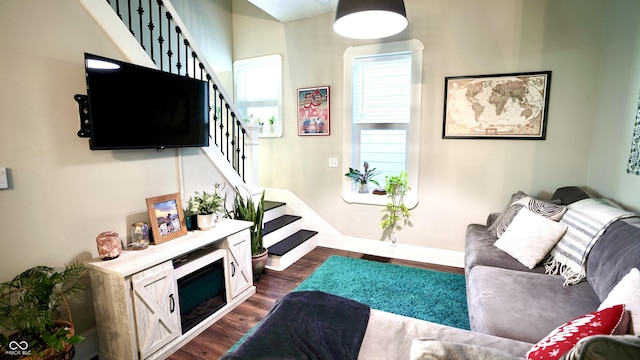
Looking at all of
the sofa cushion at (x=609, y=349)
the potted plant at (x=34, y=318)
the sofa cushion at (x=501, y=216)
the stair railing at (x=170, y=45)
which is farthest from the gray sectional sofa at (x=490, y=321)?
the stair railing at (x=170, y=45)

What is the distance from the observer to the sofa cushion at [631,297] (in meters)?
1.04

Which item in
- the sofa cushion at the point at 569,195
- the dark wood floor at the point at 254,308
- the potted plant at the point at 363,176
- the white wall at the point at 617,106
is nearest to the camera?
the dark wood floor at the point at 254,308

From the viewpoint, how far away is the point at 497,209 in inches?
124

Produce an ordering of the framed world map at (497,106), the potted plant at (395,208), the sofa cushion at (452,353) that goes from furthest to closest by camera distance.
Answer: the potted plant at (395,208), the framed world map at (497,106), the sofa cushion at (452,353)

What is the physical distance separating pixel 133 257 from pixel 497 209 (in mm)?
3234

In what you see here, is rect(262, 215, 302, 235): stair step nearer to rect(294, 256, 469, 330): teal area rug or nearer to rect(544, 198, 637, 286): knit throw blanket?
rect(294, 256, 469, 330): teal area rug

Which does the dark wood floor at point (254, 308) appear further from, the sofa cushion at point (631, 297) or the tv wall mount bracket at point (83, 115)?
the sofa cushion at point (631, 297)

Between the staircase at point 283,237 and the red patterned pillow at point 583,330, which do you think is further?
the staircase at point 283,237

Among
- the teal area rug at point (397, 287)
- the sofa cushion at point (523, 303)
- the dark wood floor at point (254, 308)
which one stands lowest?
the dark wood floor at point (254, 308)

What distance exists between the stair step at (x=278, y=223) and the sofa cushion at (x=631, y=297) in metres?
2.82

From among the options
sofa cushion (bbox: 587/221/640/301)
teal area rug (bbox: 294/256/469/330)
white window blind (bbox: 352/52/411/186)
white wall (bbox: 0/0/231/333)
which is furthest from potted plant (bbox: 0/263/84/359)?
white window blind (bbox: 352/52/411/186)

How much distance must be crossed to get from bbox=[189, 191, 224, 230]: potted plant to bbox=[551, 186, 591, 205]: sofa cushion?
288cm

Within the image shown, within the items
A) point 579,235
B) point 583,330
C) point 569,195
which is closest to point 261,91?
point 569,195

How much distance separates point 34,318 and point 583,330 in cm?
228
